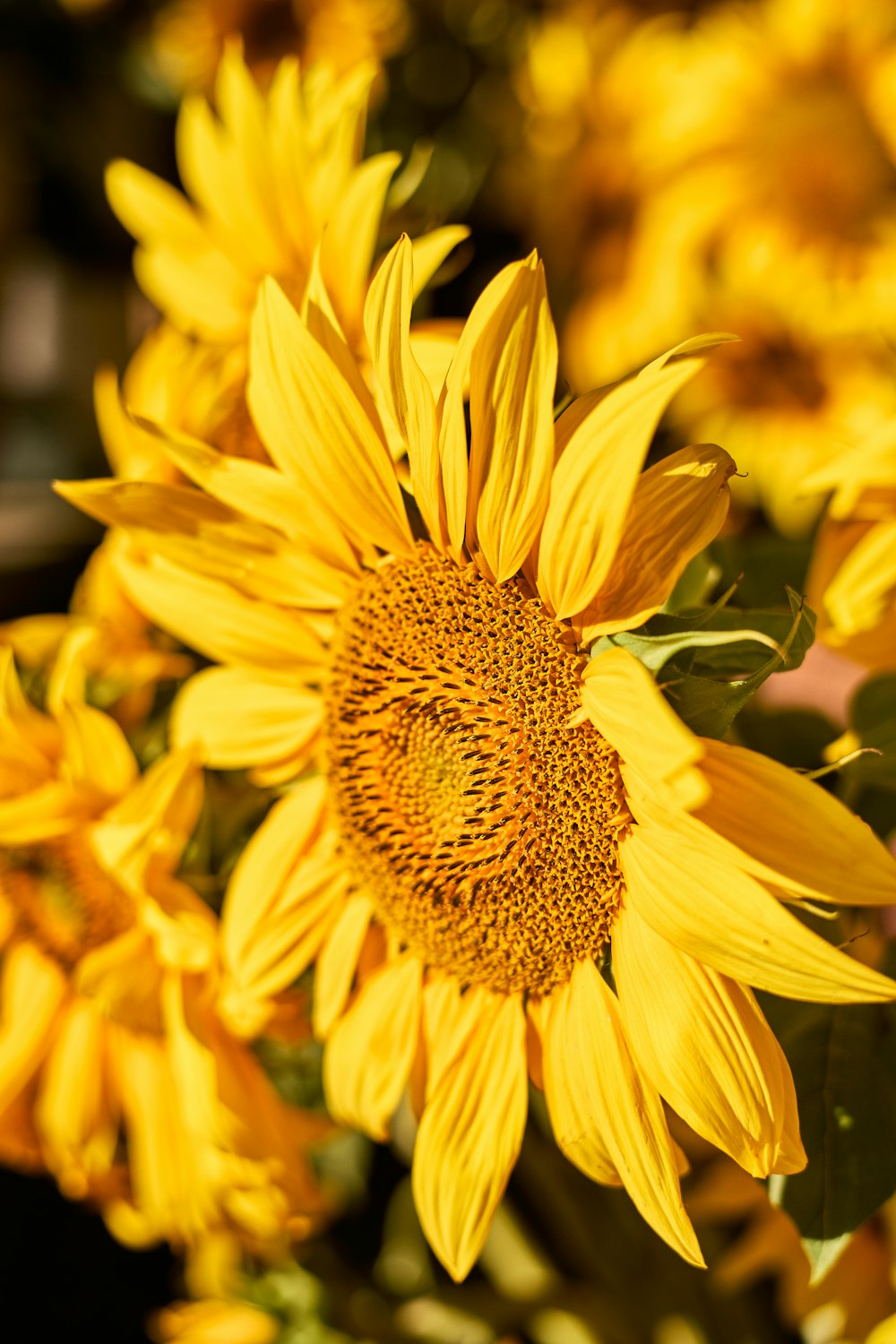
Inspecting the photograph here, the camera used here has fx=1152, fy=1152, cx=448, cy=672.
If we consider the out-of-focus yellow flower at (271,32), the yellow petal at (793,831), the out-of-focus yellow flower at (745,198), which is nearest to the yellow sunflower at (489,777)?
the yellow petal at (793,831)

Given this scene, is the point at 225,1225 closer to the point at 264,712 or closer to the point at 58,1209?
the point at 264,712

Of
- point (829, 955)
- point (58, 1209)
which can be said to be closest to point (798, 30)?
point (829, 955)

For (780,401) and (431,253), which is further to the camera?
(780,401)

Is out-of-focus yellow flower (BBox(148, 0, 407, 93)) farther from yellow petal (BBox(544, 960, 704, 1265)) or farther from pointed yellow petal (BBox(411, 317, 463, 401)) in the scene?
yellow petal (BBox(544, 960, 704, 1265))

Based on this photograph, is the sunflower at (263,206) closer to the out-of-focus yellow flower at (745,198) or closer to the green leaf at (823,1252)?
the green leaf at (823,1252)

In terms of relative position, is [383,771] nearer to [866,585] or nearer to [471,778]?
[471,778]

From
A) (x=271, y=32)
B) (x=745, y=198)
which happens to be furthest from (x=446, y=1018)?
(x=271, y=32)

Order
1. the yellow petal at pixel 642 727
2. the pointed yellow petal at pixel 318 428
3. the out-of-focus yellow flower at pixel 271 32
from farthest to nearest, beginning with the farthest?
the out-of-focus yellow flower at pixel 271 32 < the pointed yellow petal at pixel 318 428 < the yellow petal at pixel 642 727
